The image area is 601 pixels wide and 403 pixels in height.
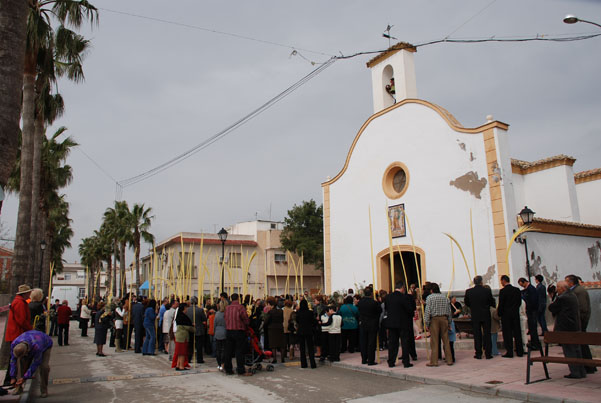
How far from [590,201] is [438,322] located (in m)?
17.5

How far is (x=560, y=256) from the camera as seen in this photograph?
16.2 meters

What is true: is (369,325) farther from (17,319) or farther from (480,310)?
(17,319)

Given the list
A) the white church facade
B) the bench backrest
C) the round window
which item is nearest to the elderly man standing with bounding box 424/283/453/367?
the bench backrest

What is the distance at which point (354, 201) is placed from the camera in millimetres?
21219

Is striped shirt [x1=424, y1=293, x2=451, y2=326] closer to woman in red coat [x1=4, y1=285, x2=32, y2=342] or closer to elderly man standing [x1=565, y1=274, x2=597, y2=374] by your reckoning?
elderly man standing [x1=565, y1=274, x2=597, y2=374]

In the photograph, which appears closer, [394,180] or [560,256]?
[560,256]

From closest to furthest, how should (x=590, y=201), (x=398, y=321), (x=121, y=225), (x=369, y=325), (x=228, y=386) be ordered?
1. (x=228, y=386)
2. (x=398, y=321)
3. (x=369, y=325)
4. (x=590, y=201)
5. (x=121, y=225)

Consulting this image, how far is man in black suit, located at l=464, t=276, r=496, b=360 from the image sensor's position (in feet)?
31.9

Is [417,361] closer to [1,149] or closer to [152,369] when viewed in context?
[152,369]

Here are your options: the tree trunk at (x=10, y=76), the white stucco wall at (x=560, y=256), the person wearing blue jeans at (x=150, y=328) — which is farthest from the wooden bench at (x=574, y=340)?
the person wearing blue jeans at (x=150, y=328)

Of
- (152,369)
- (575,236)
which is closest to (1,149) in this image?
(152,369)

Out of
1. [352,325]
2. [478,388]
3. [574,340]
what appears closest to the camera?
[574,340]

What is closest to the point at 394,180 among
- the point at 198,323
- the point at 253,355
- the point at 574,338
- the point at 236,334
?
the point at 198,323

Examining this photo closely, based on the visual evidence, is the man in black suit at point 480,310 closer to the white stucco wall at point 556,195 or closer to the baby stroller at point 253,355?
the baby stroller at point 253,355
